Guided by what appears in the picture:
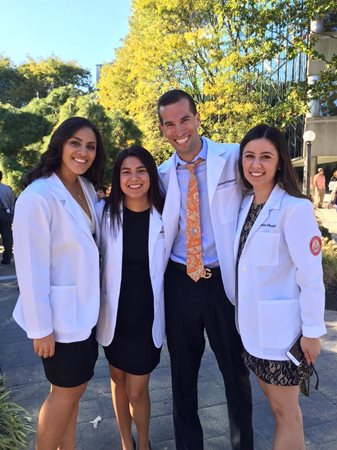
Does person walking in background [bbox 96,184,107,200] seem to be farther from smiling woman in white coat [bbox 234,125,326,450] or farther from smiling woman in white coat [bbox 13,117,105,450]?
smiling woman in white coat [bbox 234,125,326,450]

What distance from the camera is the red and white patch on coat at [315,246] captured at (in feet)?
6.70

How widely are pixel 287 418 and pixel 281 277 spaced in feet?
2.47

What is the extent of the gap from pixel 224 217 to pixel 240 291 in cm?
47

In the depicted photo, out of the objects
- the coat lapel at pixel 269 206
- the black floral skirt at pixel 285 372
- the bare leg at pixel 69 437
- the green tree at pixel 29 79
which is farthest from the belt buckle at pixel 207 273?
the green tree at pixel 29 79

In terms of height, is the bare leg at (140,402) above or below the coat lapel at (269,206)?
below

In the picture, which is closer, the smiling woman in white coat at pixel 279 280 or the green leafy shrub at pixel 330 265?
the smiling woman in white coat at pixel 279 280

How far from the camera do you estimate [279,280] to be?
2.15 m

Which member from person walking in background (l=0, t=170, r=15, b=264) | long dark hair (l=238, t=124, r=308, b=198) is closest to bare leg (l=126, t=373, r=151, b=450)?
long dark hair (l=238, t=124, r=308, b=198)

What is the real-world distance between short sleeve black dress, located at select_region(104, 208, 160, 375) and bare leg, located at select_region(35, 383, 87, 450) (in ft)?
1.04

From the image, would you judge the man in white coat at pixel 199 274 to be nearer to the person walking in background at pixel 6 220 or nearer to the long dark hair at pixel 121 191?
the long dark hair at pixel 121 191

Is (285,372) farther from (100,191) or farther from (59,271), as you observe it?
(100,191)

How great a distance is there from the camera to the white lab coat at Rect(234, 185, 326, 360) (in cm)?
205

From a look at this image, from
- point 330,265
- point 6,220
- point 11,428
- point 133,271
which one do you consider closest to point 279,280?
point 133,271

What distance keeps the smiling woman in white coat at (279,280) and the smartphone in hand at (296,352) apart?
0.02 m
